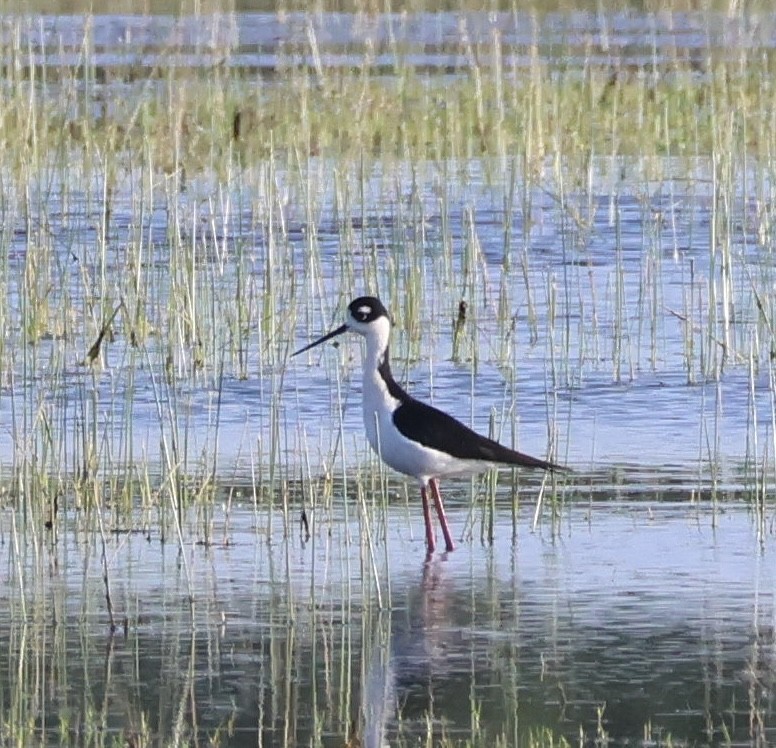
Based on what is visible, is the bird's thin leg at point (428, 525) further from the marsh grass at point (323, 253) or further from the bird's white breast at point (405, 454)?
the marsh grass at point (323, 253)

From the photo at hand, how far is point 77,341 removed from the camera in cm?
1088

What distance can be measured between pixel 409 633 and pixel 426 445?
63.7 inches

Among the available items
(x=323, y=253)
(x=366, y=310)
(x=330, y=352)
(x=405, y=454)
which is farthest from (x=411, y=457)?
(x=323, y=253)

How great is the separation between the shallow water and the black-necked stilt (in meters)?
0.21

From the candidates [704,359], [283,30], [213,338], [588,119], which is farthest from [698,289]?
[283,30]

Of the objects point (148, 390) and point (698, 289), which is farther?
point (698, 289)

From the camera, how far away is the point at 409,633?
6.13m

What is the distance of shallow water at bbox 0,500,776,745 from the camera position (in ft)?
17.2

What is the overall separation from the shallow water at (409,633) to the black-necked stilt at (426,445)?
0.21 meters

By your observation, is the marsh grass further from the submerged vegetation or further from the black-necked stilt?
the black-necked stilt

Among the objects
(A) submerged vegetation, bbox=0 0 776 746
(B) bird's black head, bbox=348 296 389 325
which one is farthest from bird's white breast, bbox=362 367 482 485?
(B) bird's black head, bbox=348 296 389 325

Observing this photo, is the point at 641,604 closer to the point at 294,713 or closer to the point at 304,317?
the point at 294,713

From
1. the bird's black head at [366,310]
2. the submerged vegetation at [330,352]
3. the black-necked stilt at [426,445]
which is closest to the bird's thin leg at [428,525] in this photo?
the black-necked stilt at [426,445]

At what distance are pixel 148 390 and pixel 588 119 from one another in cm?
754
